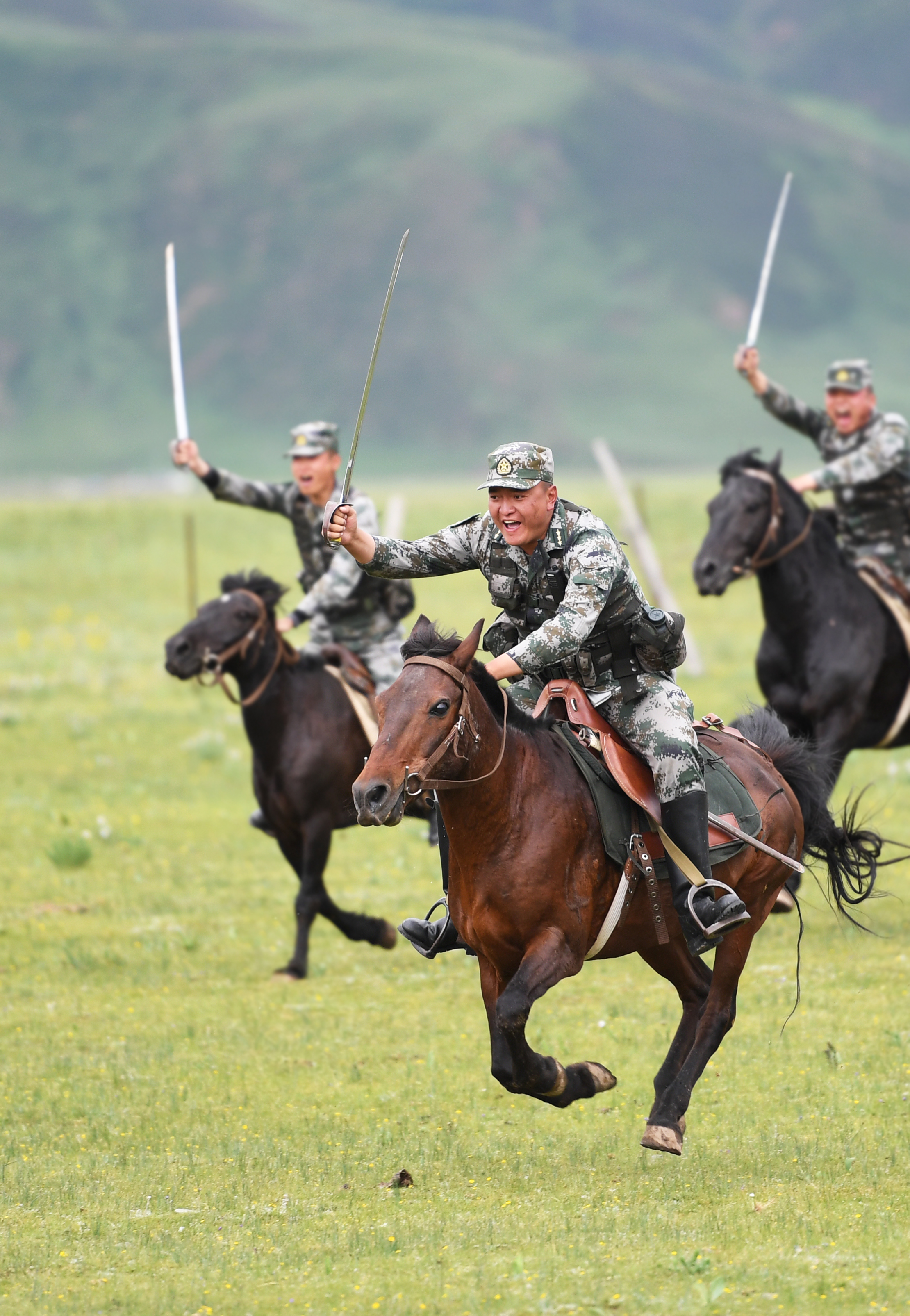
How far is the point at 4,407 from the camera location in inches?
5108

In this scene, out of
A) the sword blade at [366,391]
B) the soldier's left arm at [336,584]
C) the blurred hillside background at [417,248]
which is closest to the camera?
the sword blade at [366,391]

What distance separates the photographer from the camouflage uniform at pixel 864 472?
40.6ft

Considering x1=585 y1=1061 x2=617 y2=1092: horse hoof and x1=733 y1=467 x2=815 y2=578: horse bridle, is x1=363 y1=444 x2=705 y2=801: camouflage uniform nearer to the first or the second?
x1=585 y1=1061 x2=617 y2=1092: horse hoof

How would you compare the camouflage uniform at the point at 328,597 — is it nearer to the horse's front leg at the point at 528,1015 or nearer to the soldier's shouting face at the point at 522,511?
the soldier's shouting face at the point at 522,511

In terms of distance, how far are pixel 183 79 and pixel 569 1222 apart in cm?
17778

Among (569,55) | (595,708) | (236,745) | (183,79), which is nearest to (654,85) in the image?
(569,55)

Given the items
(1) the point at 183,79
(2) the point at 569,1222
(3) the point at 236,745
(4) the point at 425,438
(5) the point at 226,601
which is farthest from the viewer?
(1) the point at 183,79

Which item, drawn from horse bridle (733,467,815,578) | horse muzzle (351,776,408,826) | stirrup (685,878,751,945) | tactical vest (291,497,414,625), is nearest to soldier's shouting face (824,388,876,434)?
horse bridle (733,467,815,578)

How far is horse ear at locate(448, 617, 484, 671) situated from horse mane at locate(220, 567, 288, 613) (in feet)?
16.3

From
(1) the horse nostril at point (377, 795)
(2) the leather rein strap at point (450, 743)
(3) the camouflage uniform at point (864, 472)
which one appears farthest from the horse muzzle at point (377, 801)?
(3) the camouflage uniform at point (864, 472)

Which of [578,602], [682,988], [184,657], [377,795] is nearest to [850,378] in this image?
[184,657]

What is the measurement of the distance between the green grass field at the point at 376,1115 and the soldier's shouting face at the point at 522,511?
2540 millimetres

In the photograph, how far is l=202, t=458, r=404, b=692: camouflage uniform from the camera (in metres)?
11.6

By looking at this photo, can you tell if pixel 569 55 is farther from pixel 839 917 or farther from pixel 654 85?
pixel 839 917
